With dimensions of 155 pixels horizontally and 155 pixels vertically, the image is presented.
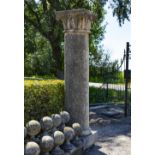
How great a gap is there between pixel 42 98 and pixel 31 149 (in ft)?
4.16

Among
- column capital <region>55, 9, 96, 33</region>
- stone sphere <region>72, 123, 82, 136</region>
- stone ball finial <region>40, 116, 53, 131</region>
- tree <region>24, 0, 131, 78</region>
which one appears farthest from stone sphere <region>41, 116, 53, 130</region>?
tree <region>24, 0, 131, 78</region>

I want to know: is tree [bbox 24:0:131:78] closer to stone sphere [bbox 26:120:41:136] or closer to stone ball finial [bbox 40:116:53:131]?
stone ball finial [bbox 40:116:53:131]

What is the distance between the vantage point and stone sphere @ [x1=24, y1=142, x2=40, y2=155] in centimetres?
366

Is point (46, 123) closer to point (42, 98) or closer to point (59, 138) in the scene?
point (59, 138)

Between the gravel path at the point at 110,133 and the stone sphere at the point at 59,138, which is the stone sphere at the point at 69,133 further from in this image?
the gravel path at the point at 110,133

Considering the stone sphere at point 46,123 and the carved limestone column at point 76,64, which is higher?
the carved limestone column at point 76,64

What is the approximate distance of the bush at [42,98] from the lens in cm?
450

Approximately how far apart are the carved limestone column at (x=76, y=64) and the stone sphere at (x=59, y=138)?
94 cm

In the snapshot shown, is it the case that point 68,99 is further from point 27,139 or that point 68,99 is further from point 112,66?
point 112,66

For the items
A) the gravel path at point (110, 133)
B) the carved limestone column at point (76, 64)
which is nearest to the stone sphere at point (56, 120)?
the carved limestone column at point (76, 64)

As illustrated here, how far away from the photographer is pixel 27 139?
162 inches

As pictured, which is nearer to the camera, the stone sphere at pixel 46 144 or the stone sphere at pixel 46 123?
the stone sphere at pixel 46 144
